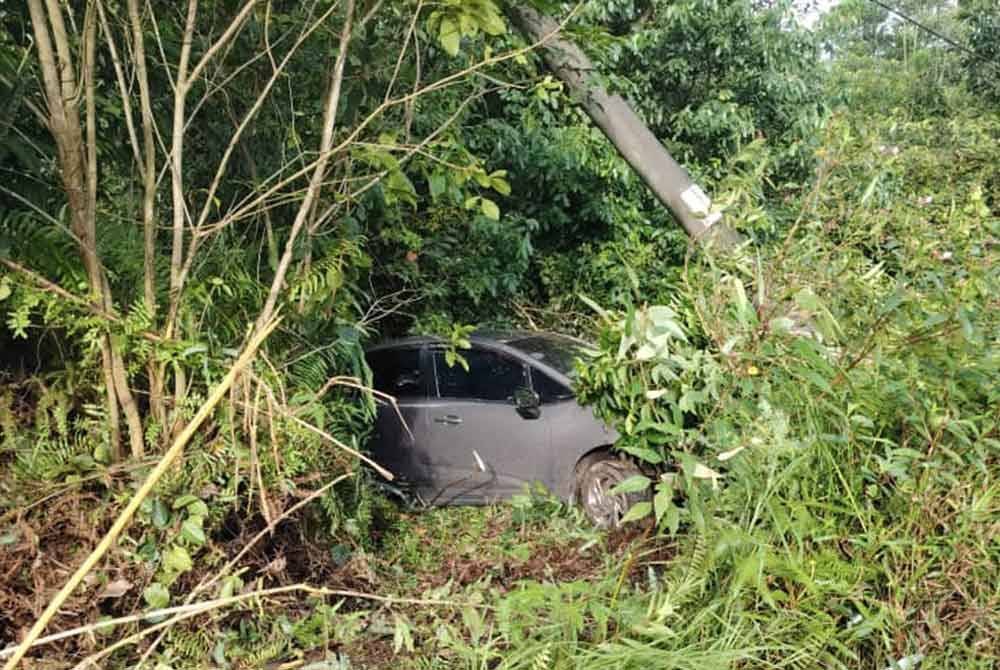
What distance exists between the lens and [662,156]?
609cm

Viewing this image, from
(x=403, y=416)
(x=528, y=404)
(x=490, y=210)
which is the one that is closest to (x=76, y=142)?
(x=490, y=210)

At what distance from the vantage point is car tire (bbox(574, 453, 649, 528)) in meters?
5.51

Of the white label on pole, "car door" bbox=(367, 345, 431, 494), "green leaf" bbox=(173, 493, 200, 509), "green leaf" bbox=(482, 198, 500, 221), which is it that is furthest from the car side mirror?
"green leaf" bbox=(173, 493, 200, 509)

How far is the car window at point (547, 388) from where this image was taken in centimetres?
599

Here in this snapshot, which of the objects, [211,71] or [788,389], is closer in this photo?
[788,389]

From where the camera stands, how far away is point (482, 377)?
6363 millimetres

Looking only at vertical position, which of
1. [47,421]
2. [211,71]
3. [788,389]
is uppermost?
[211,71]

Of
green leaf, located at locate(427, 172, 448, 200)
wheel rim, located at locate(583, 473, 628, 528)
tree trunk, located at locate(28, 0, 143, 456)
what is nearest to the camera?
tree trunk, located at locate(28, 0, 143, 456)

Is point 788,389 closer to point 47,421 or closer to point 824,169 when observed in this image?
point 824,169

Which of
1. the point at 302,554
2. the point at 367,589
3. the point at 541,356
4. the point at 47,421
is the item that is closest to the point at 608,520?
the point at 541,356

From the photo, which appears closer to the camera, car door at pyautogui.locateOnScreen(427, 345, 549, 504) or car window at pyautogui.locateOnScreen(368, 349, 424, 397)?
car door at pyautogui.locateOnScreen(427, 345, 549, 504)

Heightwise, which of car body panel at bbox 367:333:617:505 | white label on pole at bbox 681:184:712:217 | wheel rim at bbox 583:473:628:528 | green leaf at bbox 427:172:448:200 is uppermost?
green leaf at bbox 427:172:448:200

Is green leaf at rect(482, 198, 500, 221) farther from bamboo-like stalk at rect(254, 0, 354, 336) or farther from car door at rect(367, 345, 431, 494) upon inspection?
car door at rect(367, 345, 431, 494)

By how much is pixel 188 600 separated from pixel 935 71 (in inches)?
840
